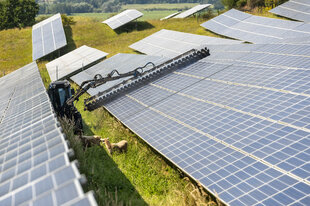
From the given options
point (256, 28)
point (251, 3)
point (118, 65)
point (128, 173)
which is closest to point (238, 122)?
point (128, 173)

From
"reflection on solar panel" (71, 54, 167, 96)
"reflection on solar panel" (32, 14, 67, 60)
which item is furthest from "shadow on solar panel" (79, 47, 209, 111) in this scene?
"reflection on solar panel" (32, 14, 67, 60)

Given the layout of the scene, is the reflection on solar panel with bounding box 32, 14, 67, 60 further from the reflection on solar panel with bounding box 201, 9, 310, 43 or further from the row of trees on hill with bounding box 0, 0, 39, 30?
the reflection on solar panel with bounding box 201, 9, 310, 43

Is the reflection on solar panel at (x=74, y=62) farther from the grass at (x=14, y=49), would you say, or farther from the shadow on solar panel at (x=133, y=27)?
the shadow on solar panel at (x=133, y=27)

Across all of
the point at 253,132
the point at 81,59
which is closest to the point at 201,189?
the point at 253,132

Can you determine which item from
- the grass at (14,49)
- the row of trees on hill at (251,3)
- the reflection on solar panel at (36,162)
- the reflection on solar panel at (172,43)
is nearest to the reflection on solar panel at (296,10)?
the row of trees on hill at (251,3)

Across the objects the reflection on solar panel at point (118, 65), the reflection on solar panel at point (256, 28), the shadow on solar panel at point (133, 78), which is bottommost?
the reflection on solar panel at point (256, 28)

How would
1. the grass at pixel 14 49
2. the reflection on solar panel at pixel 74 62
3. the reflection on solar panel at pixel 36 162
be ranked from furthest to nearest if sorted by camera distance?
the grass at pixel 14 49 < the reflection on solar panel at pixel 74 62 < the reflection on solar panel at pixel 36 162
